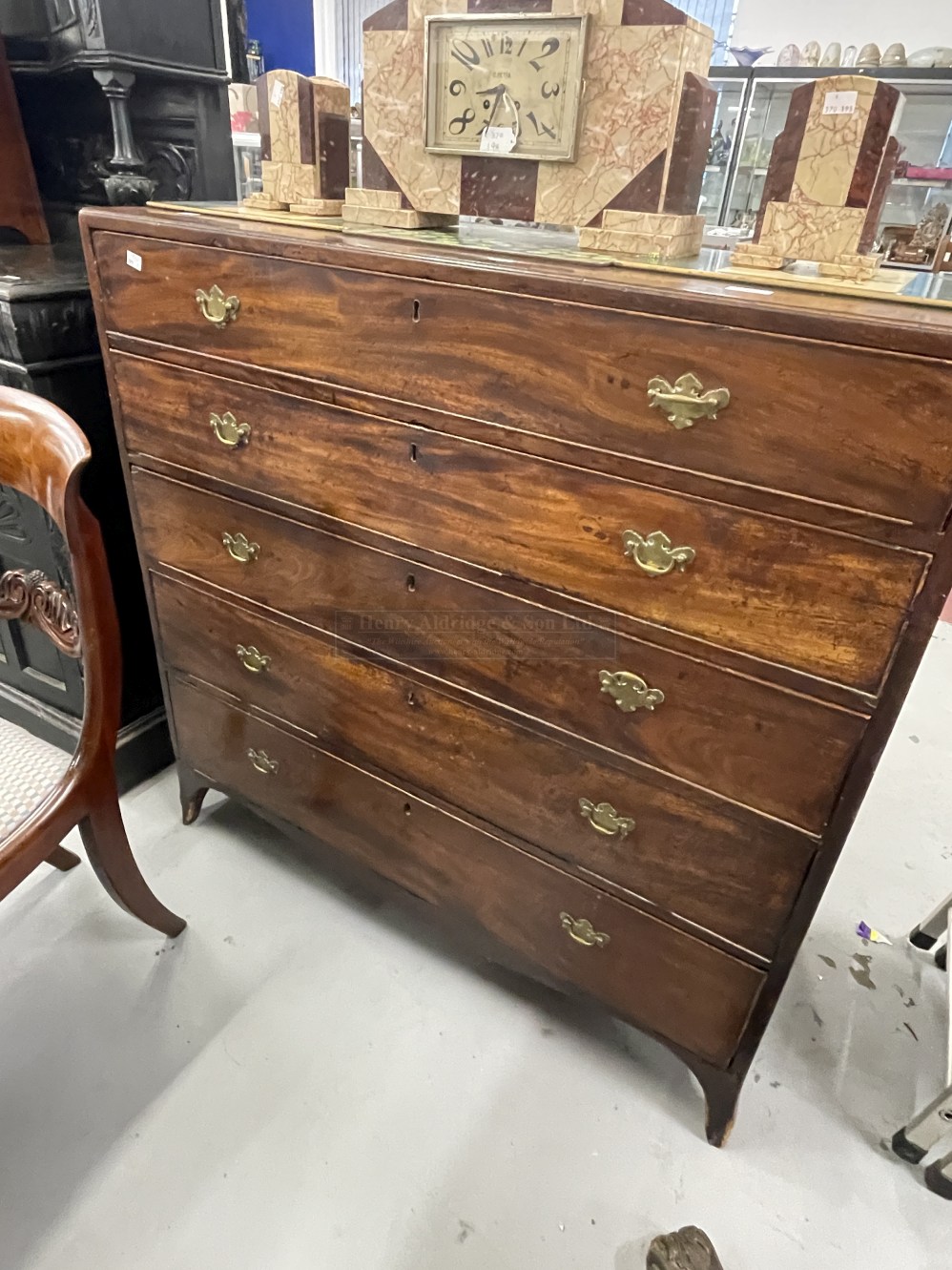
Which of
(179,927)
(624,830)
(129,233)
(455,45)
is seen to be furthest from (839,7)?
(179,927)

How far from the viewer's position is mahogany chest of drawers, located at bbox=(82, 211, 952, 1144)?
2.44 feet

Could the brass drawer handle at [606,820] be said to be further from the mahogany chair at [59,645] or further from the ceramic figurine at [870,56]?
the ceramic figurine at [870,56]

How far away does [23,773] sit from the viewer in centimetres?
107

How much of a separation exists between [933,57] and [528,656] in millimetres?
4177

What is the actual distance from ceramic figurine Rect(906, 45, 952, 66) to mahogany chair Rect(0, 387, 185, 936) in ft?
14.2

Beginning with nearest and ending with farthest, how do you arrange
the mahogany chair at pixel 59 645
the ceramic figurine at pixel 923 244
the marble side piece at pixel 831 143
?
the marble side piece at pixel 831 143 → the mahogany chair at pixel 59 645 → the ceramic figurine at pixel 923 244

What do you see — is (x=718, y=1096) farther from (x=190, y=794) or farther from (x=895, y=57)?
(x=895, y=57)

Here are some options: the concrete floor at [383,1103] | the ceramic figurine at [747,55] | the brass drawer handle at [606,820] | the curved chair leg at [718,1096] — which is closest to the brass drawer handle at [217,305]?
the brass drawer handle at [606,820]

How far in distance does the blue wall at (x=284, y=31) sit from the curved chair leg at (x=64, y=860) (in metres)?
3.92

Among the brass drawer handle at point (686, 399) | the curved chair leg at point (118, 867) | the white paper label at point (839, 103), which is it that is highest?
the white paper label at point (839, 103)

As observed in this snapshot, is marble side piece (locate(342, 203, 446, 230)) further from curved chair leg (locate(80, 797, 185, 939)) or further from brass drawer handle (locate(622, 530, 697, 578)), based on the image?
curved chair leg (locate(80, 797, 185, 939))

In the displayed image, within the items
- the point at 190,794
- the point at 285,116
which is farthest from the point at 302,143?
the point at 190,794

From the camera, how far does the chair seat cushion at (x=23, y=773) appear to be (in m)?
1.02

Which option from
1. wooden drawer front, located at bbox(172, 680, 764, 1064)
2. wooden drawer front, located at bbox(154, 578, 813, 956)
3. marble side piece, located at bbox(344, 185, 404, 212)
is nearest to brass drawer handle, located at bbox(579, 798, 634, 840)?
wooden drawer front, located at bbox(154, 578, 813, 956)
